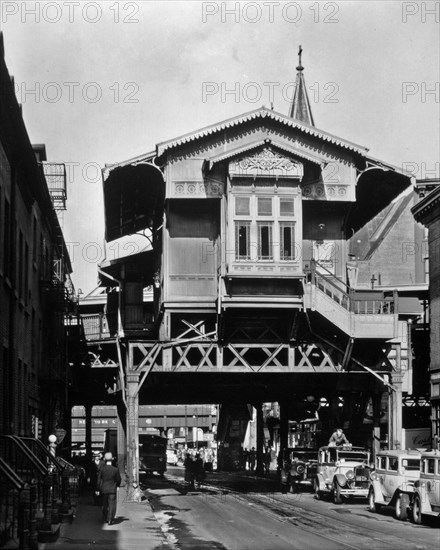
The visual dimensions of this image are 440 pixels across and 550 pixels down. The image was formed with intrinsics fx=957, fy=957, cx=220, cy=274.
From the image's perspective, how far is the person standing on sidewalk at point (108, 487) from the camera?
80.9 feet

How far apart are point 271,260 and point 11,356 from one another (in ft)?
35.9

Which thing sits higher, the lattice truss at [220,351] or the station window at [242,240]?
the station window at [242,240]

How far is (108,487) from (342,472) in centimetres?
1167

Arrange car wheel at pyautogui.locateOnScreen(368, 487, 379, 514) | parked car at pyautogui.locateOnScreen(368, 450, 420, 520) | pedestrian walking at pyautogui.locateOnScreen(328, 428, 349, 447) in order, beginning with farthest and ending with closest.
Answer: pedestrian walking at pyautogui.locateOnScreen(328, 428, 349, 447) → car wheel at pyautogui.locateOnScreen(368, 487, 379, 514) → parked car at pyautogui.locateOnScreen(368, 450, 420, 520)

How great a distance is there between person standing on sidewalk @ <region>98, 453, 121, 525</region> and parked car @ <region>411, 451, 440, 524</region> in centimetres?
798

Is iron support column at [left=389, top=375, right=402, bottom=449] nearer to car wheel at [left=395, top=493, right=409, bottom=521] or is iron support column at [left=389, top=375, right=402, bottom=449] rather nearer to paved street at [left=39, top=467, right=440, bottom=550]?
paved street at [left=39, top=467, right=440, bottom=550]

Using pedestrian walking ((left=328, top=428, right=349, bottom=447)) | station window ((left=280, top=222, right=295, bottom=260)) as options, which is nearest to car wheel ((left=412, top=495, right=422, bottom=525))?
station window ((left=280, top=222, right=295, bottom=260))

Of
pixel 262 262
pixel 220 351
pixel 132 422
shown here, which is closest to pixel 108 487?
pixel 132 422

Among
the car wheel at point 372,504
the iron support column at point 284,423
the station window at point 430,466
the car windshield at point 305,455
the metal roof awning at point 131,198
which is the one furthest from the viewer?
the iron support column at point 284,423

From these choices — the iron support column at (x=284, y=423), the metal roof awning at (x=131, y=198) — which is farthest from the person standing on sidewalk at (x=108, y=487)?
the iron support column at (x=284, y=423)

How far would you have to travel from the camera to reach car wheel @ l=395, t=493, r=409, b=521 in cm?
2673

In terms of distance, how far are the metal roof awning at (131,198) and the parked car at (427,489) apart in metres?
15.5

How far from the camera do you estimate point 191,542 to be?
68.2 ft

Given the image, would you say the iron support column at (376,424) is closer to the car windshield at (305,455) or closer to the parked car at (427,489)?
the car windshield at (305,455)
